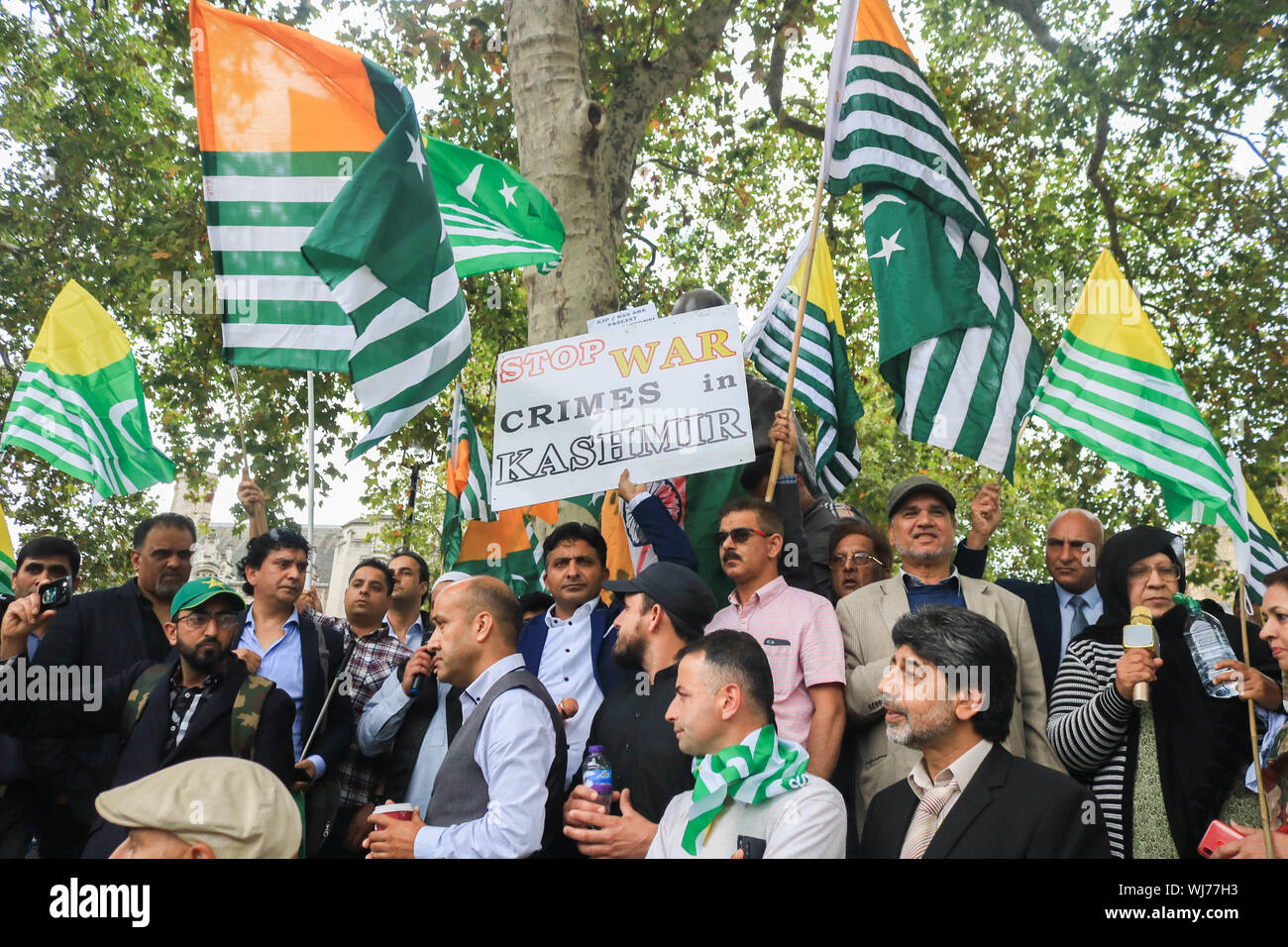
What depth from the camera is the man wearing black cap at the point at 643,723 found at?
145 inches

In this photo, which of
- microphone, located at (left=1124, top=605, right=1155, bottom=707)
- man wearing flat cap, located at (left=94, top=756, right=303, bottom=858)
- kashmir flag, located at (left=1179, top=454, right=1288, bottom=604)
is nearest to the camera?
man wearing flat cap, located at (left=94, top=756, right=303, bottom=858)

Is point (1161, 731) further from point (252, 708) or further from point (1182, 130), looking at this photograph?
point (1182, 130)

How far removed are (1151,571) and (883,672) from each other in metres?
1.11

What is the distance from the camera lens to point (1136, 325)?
5.40 metres

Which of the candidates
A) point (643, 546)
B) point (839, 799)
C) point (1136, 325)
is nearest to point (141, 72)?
point (643, 546)

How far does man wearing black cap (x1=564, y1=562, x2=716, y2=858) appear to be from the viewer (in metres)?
3.68

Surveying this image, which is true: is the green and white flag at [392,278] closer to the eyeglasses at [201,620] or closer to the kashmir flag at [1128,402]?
the eyeglasses at [201,620]

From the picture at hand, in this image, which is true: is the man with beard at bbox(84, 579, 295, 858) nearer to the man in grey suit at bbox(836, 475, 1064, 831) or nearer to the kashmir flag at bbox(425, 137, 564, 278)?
the man in grey suit at bbox(836, 475, 1064, 831)

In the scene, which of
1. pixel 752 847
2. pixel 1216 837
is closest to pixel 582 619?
pixel 752 847

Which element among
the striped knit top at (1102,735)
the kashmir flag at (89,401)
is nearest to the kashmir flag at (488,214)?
the kashmir flag at (89,401)

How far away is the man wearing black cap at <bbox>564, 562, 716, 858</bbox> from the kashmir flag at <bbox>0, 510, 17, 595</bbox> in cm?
391

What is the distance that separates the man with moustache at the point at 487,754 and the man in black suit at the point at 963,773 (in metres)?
1.06

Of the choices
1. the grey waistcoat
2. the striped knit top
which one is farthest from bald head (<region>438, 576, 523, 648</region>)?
the striped knit top
